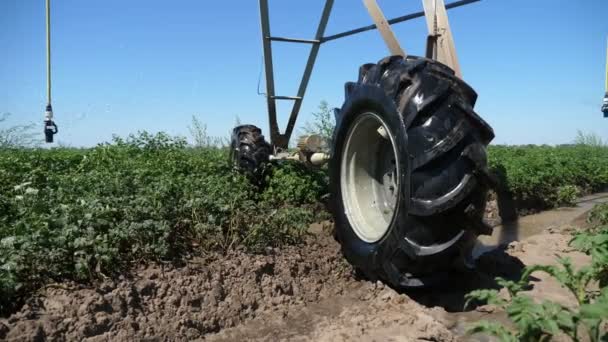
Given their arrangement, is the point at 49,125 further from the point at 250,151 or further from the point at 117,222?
the point at 117,222

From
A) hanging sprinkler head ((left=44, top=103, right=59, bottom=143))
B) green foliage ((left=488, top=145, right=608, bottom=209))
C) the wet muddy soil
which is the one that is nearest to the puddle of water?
green foliage ((left=488, top=145, right=608, bottom=209))

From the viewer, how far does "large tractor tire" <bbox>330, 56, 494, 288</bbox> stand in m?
2.73

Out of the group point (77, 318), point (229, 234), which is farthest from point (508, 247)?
point (77, 318)

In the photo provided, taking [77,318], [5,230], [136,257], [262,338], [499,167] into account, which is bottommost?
[262,338]

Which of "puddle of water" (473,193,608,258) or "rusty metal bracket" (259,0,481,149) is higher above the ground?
"rusty metal bracket" (259,0,481,149)

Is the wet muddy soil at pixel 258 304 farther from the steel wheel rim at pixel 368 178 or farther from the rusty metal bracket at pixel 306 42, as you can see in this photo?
the rusty metal bracket at pixel 306 42

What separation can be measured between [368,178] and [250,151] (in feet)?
6.76

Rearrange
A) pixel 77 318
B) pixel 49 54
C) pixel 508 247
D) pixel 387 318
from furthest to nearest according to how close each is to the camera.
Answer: pixel 49 54 → pixel 508 247 → pixel 387 318 → pixel 77 318

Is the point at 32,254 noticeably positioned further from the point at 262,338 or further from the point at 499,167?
the point at 499,167

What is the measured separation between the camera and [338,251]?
3910 millimetres

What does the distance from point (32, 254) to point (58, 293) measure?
27cm

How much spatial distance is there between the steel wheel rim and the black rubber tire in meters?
1.88

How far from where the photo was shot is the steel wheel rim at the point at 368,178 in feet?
11.9

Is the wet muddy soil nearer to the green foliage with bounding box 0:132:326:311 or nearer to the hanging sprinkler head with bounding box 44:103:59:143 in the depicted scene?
the green foliage with bounding box 0:132:326:311
